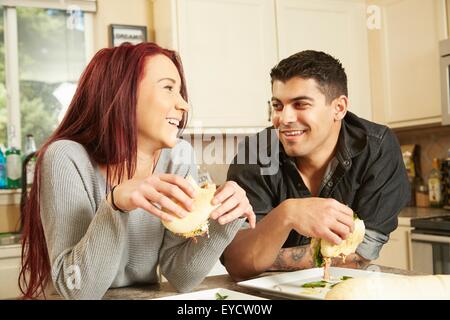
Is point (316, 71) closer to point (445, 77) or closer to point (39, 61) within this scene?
point (445, 77)

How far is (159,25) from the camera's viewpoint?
1317mm

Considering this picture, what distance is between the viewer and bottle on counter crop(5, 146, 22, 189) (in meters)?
1.25

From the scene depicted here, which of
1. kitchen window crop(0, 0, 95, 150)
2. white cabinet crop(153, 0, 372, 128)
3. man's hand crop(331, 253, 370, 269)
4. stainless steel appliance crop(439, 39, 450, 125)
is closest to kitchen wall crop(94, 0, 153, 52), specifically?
kitchen window crop(0, 0, 95, 150)

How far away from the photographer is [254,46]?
0.93 m

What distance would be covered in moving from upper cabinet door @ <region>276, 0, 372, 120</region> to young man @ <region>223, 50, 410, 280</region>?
0.21m

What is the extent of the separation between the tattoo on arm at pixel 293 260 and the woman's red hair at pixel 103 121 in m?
0.20

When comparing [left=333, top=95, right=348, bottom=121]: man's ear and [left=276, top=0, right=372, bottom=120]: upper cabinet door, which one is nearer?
[left=333, top=95, right=348, bottom=121]: man's ear

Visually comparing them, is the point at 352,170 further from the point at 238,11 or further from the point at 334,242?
the point at 238,11

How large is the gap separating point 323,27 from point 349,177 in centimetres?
34

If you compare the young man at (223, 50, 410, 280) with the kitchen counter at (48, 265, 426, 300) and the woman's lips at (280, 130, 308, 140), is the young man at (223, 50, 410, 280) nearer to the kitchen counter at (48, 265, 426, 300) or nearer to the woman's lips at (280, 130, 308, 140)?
the woman's lips at (280, 130, 308, 140)

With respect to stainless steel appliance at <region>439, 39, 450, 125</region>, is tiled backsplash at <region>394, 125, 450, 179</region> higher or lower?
lower

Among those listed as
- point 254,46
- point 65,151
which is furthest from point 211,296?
point 254,46

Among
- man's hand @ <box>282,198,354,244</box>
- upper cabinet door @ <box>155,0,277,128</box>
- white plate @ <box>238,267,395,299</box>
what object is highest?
upper cabinet door @ <box>155,0,277,128</box>

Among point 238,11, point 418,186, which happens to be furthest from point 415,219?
point 238,11
